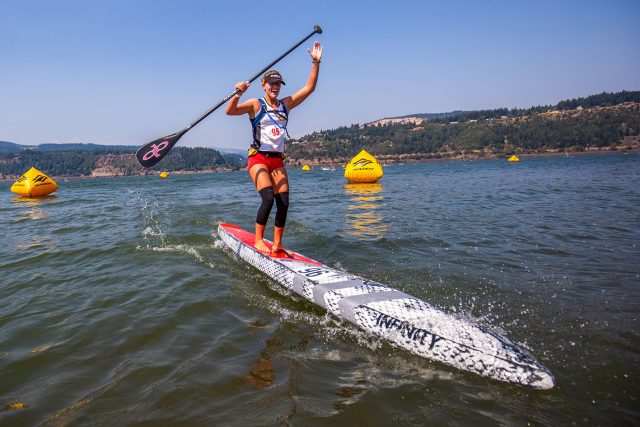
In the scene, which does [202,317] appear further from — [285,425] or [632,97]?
[632,97]

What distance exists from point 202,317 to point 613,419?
4090 millimetres

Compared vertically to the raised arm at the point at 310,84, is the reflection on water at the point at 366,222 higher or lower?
lower

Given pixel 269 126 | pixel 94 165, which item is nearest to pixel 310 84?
pixel 269 126

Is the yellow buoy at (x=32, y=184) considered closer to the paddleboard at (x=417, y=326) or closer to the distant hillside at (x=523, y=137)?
the paddleboard at (x=417, y=326)

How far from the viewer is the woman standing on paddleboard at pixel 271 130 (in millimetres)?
5988

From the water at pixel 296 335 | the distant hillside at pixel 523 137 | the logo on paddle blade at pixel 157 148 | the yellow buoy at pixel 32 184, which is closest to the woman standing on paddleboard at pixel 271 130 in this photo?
the water at pixel 296 335

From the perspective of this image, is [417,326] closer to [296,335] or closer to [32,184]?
[296,335]

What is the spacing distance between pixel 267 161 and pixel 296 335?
332cm

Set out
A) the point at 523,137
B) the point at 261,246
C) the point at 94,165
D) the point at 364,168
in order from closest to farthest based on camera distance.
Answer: the point at 261,246
the point at 364,168
the point at 523,137
the point at 94,165

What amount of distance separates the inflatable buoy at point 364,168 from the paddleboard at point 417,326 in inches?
890

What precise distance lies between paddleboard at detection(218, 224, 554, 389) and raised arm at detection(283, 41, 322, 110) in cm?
294

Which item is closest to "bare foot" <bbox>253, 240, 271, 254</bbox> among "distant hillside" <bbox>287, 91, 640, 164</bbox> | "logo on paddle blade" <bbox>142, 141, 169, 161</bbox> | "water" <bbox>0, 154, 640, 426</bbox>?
"water" <bbox>0, 154, 640, 426</bbox>

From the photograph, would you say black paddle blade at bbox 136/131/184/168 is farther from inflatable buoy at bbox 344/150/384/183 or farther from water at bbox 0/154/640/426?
inflatable buoy at bbox 344/150/384/183

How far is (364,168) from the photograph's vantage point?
27719 millimetres
